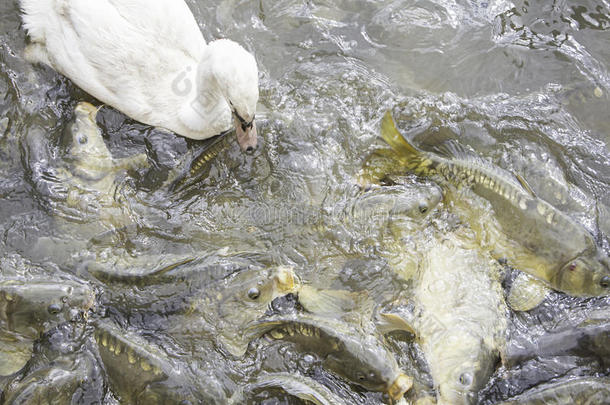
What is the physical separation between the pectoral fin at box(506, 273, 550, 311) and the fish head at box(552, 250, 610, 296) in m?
0.14

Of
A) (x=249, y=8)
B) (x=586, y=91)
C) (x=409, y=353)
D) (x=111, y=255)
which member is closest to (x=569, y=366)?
(x=409, y=353)

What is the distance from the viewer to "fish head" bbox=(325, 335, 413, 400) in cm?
313

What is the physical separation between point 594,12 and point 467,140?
182cm

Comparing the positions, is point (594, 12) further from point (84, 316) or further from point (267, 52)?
point (84, 316)

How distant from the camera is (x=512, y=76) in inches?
186

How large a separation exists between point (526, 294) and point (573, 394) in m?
0.73

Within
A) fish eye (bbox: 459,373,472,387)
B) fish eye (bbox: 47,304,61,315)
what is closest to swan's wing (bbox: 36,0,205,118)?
fish eye (bbox: 47,304,61,315)

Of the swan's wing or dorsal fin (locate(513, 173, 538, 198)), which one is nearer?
dorsal fin (locate(513, 173, 538, 198))

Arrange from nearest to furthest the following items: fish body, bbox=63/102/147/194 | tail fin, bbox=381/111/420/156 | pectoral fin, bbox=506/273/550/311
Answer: pectoral fin, bbox=506/273/550/311 → tail fin, bbox=381/111/420/156 → fish body, bbox=63/102/147/194

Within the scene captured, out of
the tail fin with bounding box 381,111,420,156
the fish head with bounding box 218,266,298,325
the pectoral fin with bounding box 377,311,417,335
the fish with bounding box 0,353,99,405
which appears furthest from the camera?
the tail fin with bounding box 381,111,420,156

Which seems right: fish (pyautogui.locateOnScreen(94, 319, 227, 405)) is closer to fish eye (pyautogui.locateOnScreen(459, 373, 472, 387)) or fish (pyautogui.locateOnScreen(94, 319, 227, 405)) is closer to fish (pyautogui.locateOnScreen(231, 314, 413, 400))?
fish (pyautogui.locateOnScreen(231, 314, 413, 400))

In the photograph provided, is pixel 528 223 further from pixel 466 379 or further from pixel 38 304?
pixel 38 304

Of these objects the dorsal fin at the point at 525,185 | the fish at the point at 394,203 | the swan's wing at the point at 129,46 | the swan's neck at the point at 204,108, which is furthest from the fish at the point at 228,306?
the dorsal fin at the point at 525,185

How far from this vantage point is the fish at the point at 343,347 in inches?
124
